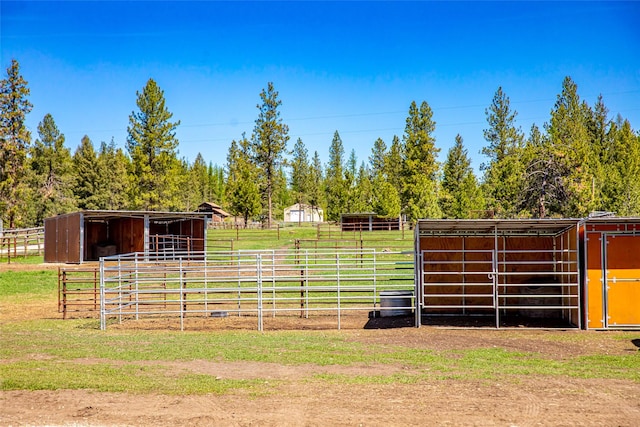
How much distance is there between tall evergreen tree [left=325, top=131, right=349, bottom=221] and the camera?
6538 cm

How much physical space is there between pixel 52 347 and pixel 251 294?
9332mm

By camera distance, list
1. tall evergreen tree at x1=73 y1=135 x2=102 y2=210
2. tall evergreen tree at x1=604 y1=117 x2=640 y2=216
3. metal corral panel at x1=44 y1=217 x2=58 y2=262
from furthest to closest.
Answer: tall evergreen tree at x1=73 y1=135 x2=102 y2=210 < tall evergreen tree at x1=604 y1=117 x2=640 y2=216 < metal corral panel at x1=44 y1=217 x2=58 y2=262

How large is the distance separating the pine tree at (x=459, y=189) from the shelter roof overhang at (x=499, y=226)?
26829mm

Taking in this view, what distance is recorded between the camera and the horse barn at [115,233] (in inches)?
1126

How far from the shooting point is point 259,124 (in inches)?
2468

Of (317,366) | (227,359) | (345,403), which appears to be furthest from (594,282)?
(227,359)

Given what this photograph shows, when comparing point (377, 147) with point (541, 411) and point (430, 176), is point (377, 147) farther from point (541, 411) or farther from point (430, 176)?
point (541, 411)

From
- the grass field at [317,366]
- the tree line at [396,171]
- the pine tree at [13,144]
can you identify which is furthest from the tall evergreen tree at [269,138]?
the grass field at [317,366]

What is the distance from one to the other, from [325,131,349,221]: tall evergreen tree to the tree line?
0.80ft

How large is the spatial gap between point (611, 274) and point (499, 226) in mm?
2635

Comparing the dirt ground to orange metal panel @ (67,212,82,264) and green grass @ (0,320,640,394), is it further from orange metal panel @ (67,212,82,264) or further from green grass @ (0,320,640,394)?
orange metal panel @ (67,212,82,264)

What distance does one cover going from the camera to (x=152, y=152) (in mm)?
50656

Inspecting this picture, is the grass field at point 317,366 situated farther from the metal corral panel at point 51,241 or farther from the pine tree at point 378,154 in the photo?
the pine tree at point 378,154

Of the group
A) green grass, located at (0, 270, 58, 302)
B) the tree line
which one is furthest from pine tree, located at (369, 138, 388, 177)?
green grass, located at (0, 270, 58, 302)
